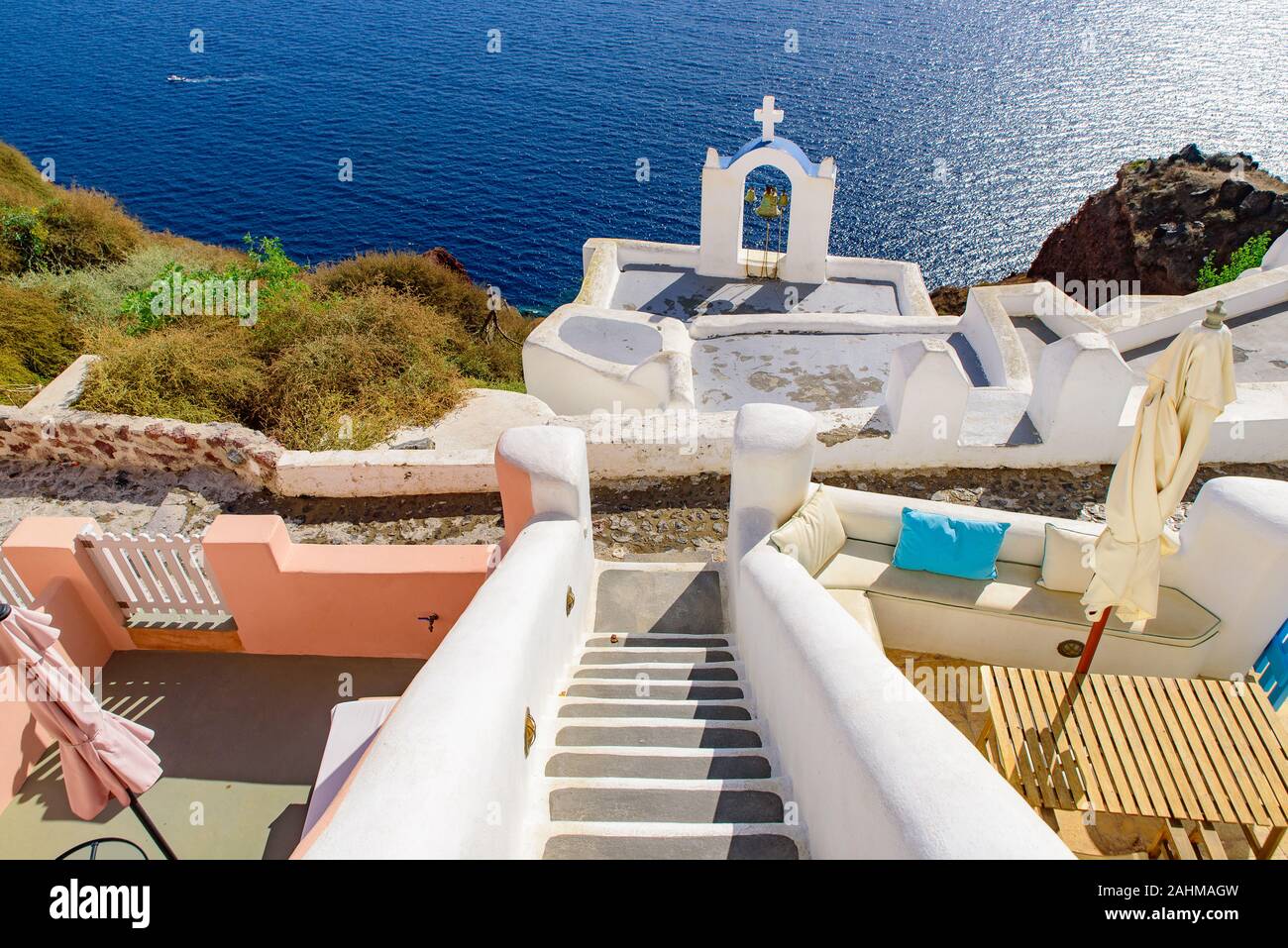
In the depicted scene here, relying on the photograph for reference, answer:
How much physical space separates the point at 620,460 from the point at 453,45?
222 ft

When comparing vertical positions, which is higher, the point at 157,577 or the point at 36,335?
the point at 36,335

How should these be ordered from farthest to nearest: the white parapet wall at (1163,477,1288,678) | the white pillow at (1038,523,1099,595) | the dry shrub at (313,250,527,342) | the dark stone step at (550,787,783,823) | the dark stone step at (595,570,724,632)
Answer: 1. the dry shrub at (313,250,527,342)
2. the dark stone step at (595,570,724,632)
3. the white pillow at (1038,523,1099,595)
4. the white parapet wall at (1163,477,1288,678)
5. the dark stone step at (550,787,783,823)

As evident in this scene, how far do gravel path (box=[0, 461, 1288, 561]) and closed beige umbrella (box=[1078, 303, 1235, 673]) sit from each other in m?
3.51

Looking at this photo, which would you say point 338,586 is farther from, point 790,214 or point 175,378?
point 790,214

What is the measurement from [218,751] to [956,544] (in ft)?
20.4

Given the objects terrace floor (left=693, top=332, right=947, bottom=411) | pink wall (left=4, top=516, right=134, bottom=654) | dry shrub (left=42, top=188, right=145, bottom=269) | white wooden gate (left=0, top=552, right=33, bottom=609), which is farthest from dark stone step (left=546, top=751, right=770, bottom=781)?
dry shrub (left=42, top=188, right=145, bottom=269)

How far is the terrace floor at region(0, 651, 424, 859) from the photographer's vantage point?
19.1ft

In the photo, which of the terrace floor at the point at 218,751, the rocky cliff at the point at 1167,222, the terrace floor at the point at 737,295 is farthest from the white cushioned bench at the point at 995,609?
the rocky cliff at the point at 1167,222

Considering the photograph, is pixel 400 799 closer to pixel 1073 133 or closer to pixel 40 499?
pixel 40 499

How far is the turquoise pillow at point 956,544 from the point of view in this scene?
6.25 m

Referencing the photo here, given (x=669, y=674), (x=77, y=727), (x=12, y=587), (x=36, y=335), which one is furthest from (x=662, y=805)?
(x=36, y=335)

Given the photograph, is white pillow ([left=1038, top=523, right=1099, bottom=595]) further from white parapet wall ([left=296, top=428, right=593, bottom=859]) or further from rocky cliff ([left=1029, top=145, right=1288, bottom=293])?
rocky cliff ([left=1029, top=145, right=1288, bottom=293])

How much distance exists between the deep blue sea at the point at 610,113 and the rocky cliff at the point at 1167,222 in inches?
255

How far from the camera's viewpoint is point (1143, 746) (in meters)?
4.68
